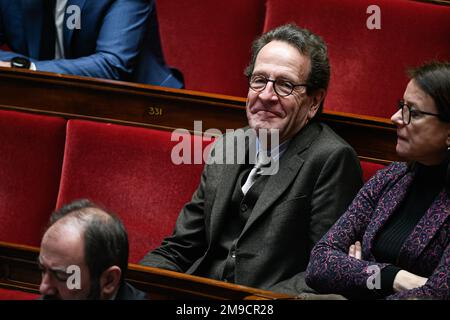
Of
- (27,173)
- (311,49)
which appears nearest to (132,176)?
(27,173)

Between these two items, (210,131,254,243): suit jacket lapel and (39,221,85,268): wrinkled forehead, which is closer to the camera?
(39,221,85,268): wrinkled forehead

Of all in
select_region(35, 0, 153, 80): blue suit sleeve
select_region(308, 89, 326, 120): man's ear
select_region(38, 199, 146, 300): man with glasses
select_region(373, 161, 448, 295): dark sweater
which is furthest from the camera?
select_region(35, 0, 153, 80): blue suit sleeve

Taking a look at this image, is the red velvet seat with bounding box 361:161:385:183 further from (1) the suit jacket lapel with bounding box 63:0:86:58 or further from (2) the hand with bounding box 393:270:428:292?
(1) the suit jacket lapel with bounding box 63:0:86:58

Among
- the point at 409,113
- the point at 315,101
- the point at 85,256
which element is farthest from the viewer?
the point at 315,101

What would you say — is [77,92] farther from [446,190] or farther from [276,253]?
[446,190]

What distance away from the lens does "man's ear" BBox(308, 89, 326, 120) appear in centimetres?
71

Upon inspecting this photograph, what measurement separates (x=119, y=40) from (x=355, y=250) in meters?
0.38

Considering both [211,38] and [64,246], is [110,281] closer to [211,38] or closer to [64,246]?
[64,246]

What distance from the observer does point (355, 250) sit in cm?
62

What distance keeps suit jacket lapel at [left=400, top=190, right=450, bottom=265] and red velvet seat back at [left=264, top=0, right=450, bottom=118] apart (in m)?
0.32

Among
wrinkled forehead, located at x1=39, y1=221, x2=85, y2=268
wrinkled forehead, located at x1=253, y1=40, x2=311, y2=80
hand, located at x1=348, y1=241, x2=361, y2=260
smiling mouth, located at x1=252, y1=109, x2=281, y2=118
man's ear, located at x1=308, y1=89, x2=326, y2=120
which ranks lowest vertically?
hand, located at x1=348, y1=241, x2=361, y2=260

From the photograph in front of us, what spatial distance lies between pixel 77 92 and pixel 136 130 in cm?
6

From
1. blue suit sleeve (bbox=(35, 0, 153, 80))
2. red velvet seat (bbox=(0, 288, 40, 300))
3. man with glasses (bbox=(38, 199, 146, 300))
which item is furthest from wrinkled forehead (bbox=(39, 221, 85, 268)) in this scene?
blue suit sleeve (bbox=(35, 0, 153, 80))
